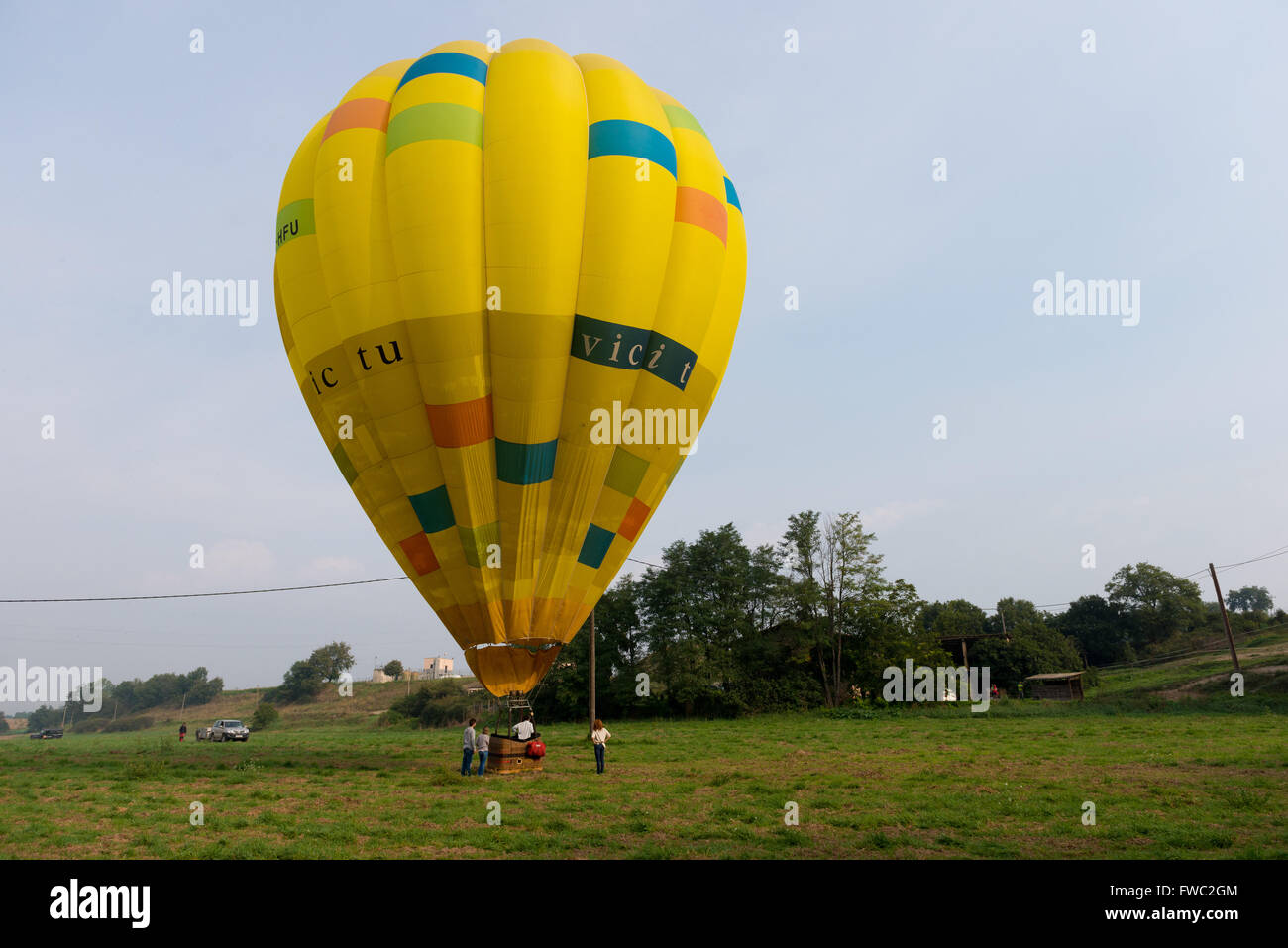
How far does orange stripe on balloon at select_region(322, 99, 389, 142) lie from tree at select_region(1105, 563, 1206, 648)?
77.0 metres

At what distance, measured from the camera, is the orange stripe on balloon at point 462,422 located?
41.0ft

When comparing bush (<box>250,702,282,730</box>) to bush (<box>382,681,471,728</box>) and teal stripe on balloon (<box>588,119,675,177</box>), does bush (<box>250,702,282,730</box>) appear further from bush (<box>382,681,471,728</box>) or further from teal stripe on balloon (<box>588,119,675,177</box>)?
teal stripe on balloon (<box>588,119,675,177</box>)

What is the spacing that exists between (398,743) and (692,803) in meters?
19.8

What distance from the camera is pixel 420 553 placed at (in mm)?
13797

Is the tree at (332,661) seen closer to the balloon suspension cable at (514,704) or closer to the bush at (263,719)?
the bush at (263,719)

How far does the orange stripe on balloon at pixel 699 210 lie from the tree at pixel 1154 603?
2834 inches

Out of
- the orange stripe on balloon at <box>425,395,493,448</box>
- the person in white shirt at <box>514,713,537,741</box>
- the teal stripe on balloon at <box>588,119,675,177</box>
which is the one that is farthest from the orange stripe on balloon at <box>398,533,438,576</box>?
the teal stripe on balloon at <box>588,119,675,177</box>

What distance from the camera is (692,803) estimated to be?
1205 centimetres

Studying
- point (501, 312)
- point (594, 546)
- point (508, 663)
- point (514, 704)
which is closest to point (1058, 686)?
point (514, 704)

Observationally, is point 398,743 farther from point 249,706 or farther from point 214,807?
point 249,706

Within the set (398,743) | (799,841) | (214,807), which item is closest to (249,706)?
(398,743)

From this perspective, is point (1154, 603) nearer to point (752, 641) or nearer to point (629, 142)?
point (752, 641)

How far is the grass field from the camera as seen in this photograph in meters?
8.99

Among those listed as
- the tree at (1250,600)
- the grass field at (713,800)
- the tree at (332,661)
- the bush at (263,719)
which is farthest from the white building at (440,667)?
the tree at (1250,600)
